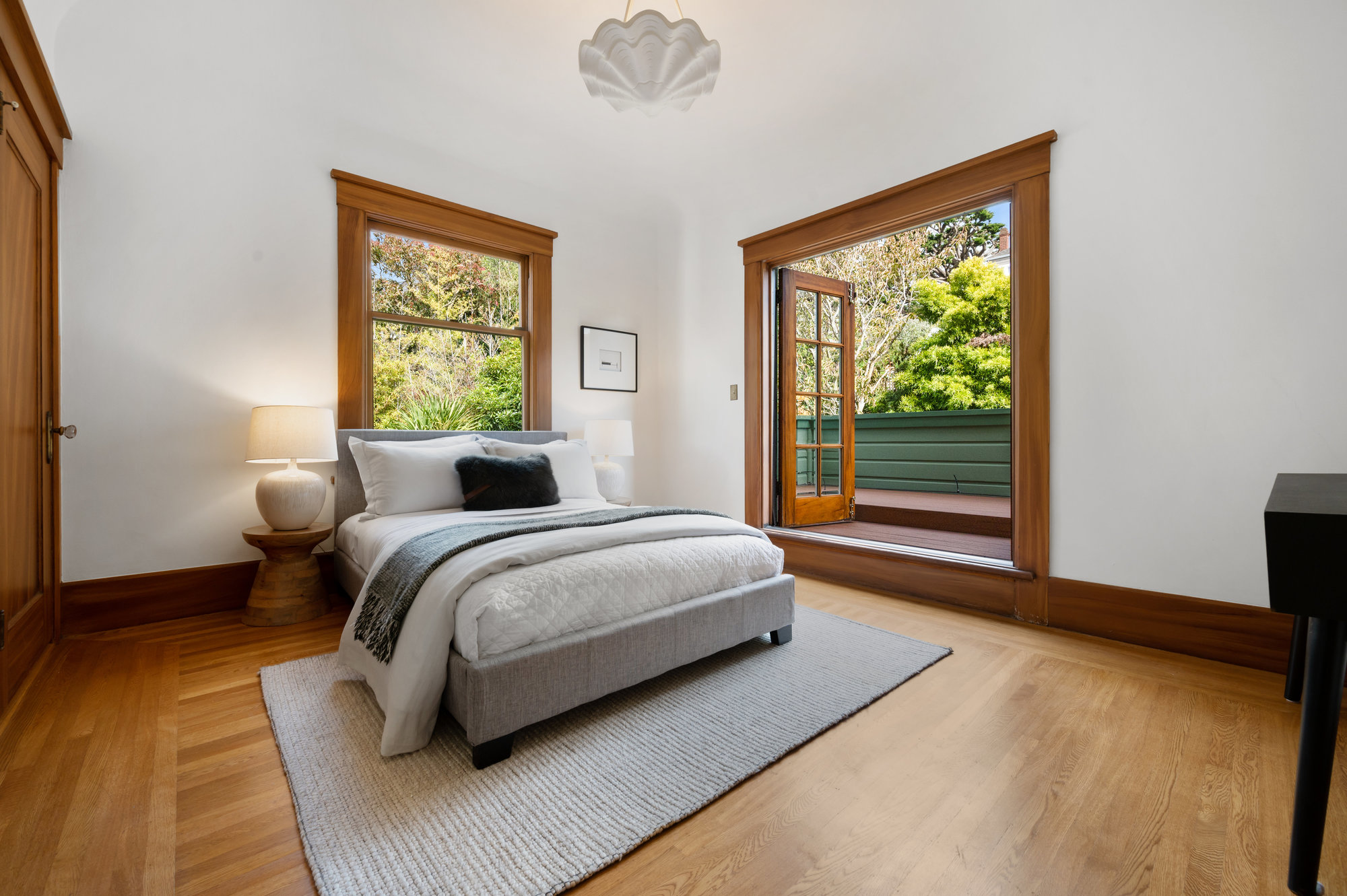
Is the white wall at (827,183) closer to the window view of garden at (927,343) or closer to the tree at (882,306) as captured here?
the window view of garden at (927,343)

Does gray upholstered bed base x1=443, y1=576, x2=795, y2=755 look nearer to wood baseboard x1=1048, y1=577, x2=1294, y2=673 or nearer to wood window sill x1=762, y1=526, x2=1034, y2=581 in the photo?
wood window sill x1=762, y1=526, x2=1034, y2=581

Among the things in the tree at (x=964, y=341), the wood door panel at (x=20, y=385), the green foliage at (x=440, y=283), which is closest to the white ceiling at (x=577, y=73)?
the green foliage at (x=440, y=283)

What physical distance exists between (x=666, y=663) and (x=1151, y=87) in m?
3.00

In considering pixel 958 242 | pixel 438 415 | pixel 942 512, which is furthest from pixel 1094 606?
pixel 958 242

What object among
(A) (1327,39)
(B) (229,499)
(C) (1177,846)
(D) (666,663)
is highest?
(A) (1327,39)

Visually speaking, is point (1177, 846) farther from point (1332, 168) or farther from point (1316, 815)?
point (1332, 168)

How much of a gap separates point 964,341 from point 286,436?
7027 mm

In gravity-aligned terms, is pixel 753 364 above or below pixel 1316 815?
above

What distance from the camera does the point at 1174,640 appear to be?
7.75 feet

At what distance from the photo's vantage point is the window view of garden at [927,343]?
6.37m

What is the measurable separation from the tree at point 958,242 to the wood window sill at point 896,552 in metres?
4.71

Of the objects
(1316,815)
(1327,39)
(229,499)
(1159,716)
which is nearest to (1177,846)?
(1316,815)

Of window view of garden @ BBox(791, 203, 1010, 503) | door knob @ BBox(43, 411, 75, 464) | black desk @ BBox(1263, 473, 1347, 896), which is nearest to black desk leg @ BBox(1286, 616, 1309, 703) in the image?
black desk @ BBox(1263, 473, 1347, 896)

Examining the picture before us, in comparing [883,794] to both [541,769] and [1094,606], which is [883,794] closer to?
[541,769]
